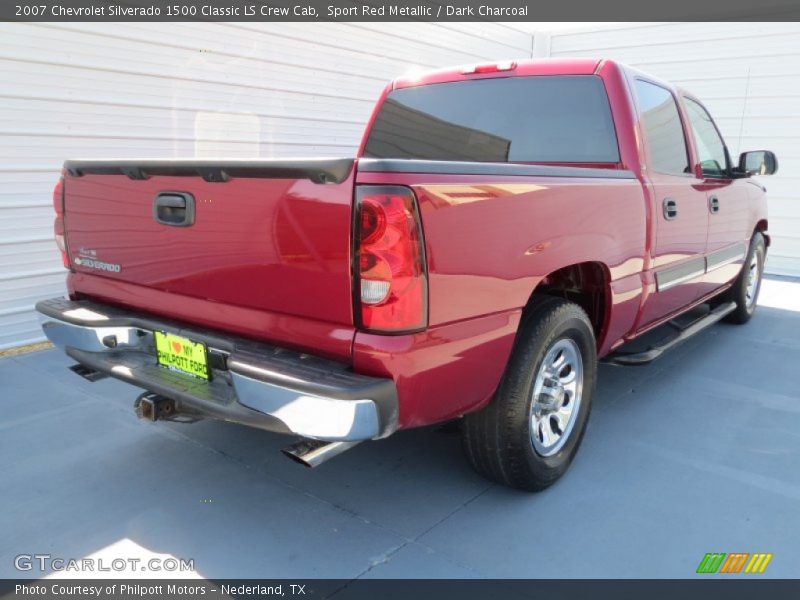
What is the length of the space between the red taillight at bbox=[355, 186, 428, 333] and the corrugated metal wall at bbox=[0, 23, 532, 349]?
4.00m

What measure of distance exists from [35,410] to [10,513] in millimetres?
1177

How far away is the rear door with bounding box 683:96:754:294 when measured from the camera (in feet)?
13.8

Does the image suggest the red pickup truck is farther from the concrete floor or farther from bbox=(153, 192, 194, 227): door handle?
the concrete floor

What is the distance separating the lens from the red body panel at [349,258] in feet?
6.57

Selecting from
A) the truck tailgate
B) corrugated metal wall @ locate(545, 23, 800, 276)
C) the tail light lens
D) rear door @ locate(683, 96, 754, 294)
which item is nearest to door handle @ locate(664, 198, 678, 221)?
rear door @ locate(683, 96, 754, 294)

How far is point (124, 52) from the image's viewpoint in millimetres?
5160

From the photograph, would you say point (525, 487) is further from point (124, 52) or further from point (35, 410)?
point (124, 52)

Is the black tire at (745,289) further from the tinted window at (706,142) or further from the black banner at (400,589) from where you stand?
the black banner at (400,589)

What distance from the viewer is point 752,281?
5.84 metres

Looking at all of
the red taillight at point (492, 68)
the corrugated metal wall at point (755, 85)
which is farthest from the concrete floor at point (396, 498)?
the corrugated metal wall at point (755, 85)

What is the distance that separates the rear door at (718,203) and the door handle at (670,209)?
2.03 feet
